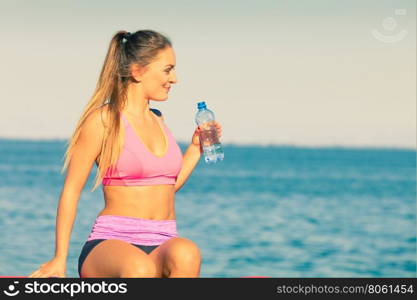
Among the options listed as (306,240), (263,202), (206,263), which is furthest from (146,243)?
(263,202)

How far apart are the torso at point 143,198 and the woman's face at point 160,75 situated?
0.62ft

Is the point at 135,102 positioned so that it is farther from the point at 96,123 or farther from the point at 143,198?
the point at 143,198

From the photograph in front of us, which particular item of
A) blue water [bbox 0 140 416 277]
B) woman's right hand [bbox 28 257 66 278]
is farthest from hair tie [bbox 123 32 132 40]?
blue water [bbox 0 140 416 277]

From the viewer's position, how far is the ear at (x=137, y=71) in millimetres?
4719

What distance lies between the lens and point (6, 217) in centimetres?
3703

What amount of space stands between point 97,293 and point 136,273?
0.26 meters

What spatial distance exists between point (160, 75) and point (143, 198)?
62cm

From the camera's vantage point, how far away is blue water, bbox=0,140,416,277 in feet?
84.2

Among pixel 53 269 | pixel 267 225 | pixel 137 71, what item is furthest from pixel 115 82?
pixel 267 225

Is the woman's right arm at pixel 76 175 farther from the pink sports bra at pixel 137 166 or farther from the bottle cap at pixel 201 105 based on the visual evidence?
the bottle cap at pixel 201 105

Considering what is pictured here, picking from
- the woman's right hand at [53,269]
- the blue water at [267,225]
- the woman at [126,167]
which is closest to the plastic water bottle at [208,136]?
the woman at [126,167]

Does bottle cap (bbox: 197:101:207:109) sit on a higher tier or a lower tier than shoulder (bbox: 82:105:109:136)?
higher

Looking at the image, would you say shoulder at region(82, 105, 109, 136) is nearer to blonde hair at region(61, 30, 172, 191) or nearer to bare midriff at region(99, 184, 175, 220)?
blonde hair at region(61, 30, 172, 191)

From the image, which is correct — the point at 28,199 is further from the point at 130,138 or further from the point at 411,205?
the point at 130,138
